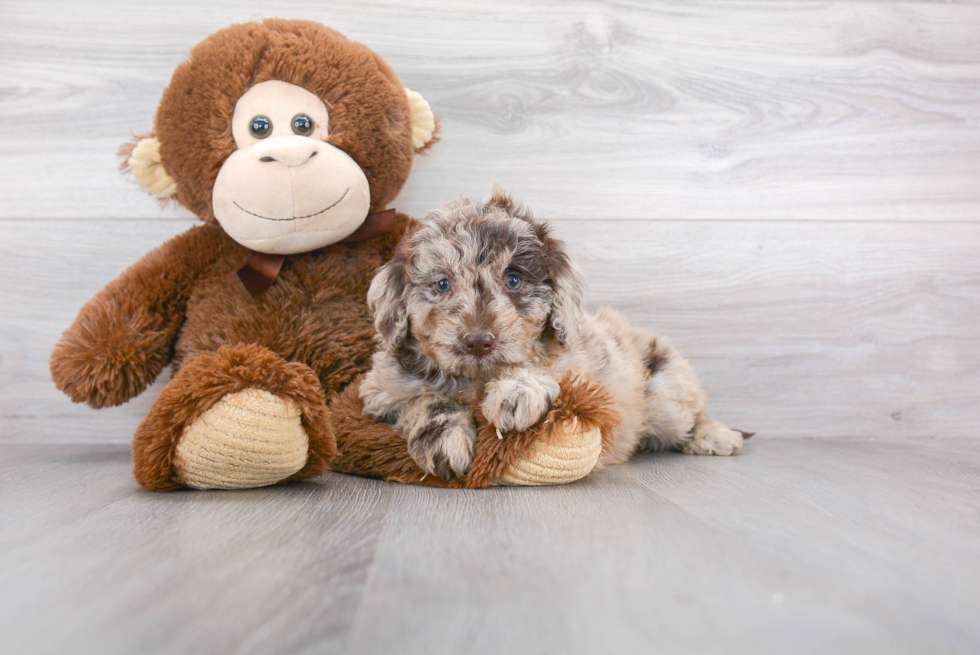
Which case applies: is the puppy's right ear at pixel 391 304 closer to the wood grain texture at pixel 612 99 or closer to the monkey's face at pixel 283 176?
the monkey's face at pixel 283 176

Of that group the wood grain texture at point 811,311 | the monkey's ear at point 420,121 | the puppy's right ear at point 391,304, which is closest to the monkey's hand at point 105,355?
the puppy's right ear at point 391,304

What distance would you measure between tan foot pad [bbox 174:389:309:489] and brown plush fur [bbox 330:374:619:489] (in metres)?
0.22

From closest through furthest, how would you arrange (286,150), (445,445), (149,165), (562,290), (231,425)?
(231,425) < (445,445) < (562,290) < (286,150) < (149,165)

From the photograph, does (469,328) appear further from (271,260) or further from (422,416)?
(271,260)

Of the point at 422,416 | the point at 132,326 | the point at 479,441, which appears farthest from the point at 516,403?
the point at 132,326

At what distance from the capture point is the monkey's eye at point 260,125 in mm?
1861

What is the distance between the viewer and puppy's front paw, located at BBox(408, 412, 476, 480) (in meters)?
1.57

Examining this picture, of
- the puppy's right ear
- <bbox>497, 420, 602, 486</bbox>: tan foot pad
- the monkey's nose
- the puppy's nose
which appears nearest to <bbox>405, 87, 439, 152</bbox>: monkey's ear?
the monkey's nose

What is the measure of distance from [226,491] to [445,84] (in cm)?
160

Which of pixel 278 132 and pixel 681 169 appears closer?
pixel 278 132

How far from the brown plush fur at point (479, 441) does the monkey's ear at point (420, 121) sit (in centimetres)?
91

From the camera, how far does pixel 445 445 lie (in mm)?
1570

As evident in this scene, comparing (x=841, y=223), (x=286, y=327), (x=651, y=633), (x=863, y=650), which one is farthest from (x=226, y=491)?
(x=841, y=223)

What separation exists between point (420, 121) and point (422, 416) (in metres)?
1.01
